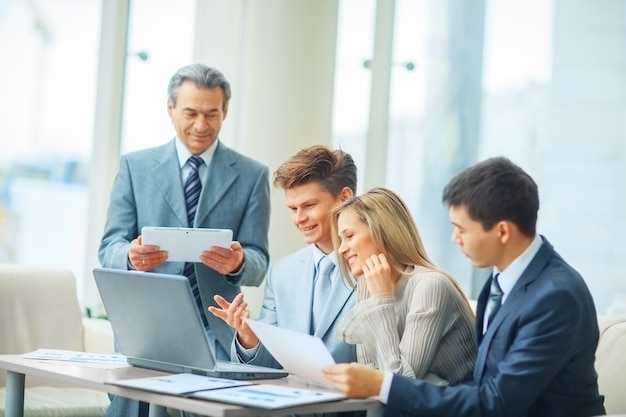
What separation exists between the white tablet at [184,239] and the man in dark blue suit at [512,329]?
91cm

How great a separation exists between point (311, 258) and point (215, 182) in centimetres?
56

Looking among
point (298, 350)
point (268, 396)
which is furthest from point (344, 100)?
point (268, 396)

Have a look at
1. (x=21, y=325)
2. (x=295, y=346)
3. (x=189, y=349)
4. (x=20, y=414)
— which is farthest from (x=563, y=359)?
(x=21, y=325)

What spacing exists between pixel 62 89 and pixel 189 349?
8.76 ft

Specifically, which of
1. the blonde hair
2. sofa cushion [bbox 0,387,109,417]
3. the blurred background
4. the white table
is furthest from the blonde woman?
the blurred background

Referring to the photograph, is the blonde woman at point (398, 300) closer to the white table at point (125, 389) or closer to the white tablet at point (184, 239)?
the white table at point (125, 389)

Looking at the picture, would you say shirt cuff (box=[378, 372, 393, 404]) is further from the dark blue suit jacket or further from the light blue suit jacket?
the light blue suit jacket

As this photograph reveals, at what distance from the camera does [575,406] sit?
2.35m

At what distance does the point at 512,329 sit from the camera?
232 centimetres

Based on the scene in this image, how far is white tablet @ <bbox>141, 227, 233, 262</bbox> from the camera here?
122 inches

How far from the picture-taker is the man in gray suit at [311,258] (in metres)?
2.94

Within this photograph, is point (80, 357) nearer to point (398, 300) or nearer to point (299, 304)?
point (299, 304)

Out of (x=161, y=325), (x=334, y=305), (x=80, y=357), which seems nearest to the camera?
(x=161, y=325)

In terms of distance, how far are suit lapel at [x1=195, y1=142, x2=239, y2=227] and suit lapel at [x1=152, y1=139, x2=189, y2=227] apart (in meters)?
0.06
